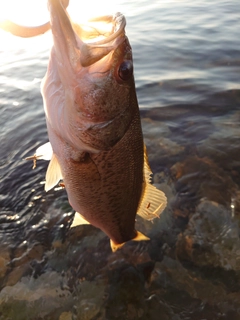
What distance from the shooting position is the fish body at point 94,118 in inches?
69.6

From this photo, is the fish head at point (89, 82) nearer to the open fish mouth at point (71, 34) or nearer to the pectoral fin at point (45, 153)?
the open fish mouth at point (71, 34)

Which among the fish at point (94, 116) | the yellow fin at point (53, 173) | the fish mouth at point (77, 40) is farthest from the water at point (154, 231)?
the fish mouth at point (77, 40)

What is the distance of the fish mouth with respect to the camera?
1671 millimetres

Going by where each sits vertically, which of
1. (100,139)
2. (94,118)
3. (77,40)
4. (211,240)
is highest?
(77,40)

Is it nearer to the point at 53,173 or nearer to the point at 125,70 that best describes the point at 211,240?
the point at 53,173

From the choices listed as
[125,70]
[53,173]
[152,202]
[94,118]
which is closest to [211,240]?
[152,202]

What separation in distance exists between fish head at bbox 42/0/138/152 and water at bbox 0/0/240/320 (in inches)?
67.1

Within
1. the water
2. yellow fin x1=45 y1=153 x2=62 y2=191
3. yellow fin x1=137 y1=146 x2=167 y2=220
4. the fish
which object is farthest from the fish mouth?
the water

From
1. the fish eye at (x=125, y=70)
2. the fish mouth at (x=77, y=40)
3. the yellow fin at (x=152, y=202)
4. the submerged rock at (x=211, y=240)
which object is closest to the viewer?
the fish mouth at (x=77, y=40)

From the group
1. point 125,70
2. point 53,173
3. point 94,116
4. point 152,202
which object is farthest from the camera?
point 152,202

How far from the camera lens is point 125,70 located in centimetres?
186

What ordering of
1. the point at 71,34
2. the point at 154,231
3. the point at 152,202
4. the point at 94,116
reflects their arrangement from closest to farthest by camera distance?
the point at 71,34 → the point at 94,116 → the point at 152,202 → the point at 154,231

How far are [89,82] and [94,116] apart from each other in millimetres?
214

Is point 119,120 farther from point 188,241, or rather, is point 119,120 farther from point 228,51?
point 228,51
